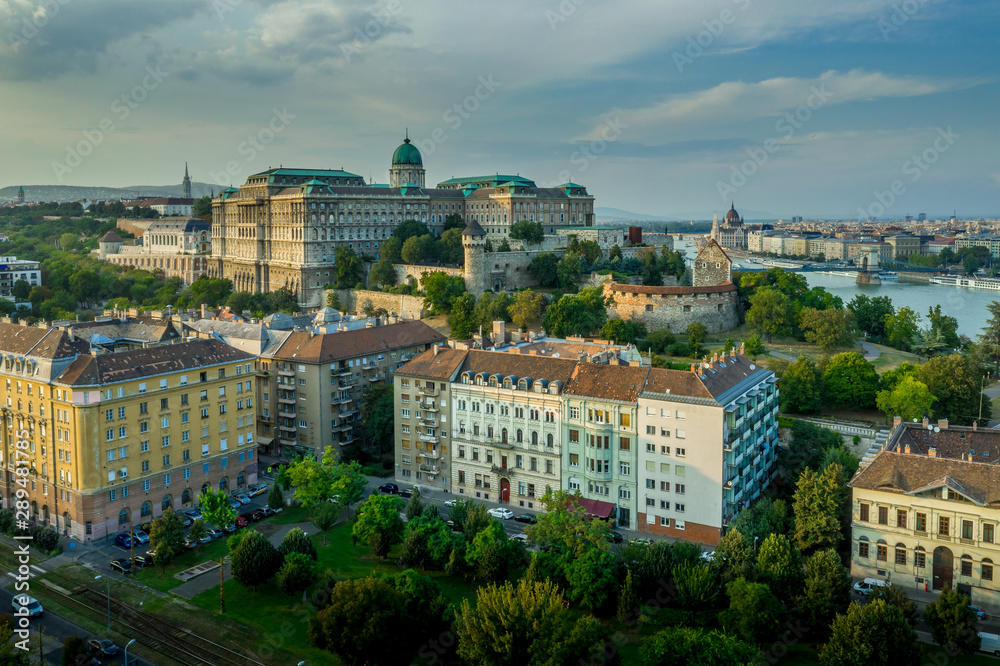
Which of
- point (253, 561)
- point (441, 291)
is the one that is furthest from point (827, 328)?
point (253, 561)

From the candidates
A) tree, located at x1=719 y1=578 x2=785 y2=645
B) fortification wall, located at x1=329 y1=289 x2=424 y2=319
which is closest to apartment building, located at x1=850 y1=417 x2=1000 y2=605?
tree, located at x1=719 y1=578 x2=785 y2=645

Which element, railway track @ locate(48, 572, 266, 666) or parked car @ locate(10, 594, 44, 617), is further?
parked car @ locate(10, 594, 44, 617)

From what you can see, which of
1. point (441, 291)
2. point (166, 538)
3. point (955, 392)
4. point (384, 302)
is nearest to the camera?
point (166, 538)

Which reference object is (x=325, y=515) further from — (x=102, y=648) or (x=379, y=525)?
(x=102, y=648)

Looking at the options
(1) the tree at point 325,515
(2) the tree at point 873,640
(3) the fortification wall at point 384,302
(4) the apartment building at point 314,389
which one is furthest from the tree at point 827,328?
(1) the tree at point 325,515

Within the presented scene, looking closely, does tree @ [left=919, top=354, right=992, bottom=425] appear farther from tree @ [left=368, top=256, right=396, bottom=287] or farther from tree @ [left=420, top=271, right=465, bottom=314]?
tree @ [left=368, top=256, right=396, bottom=287]

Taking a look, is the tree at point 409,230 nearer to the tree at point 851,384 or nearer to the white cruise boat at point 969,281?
the tree at point 851,384

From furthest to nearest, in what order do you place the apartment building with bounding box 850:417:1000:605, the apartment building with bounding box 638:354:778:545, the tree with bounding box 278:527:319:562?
the apartment building with bounding box 638:354:778:545, the tree with bounding box 278:527:319:562, the apartment building with bounding box 850:417:1000:605
